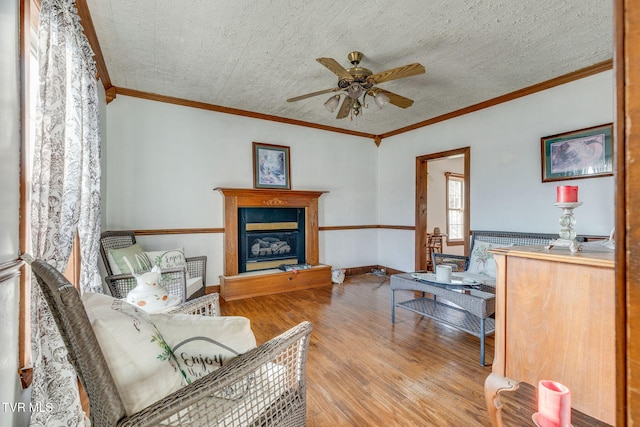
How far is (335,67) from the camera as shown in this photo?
7.70ft

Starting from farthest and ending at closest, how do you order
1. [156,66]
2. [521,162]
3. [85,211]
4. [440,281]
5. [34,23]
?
[521,162] → [156,66] → [440,281] → [85,211] → [34,23]

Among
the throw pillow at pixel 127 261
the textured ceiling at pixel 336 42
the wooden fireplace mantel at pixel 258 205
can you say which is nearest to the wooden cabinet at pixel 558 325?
the textured ceiling at pixel 336 42

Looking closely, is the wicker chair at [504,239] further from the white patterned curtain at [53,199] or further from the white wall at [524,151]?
the white patterned curtain at [53,199]

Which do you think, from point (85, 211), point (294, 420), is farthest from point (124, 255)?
point (294, 420)

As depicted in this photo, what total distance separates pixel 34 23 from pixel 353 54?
216cm

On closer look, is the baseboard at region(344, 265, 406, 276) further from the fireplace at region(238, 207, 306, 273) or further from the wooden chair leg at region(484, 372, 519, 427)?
the wooden chair leg at region(484, 372, 519, 427)

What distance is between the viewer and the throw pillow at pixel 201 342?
100cm

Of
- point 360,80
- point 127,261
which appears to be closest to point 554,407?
point 360,80

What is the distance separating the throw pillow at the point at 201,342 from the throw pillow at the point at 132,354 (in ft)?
0.19

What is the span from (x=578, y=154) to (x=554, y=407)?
3.10 meters

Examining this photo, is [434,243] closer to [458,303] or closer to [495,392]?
[458,303]

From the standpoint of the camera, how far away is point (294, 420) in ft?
3.65

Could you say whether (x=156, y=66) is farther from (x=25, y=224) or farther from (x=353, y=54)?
(x=25, y=224)

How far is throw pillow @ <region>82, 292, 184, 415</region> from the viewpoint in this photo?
32.1 inches
